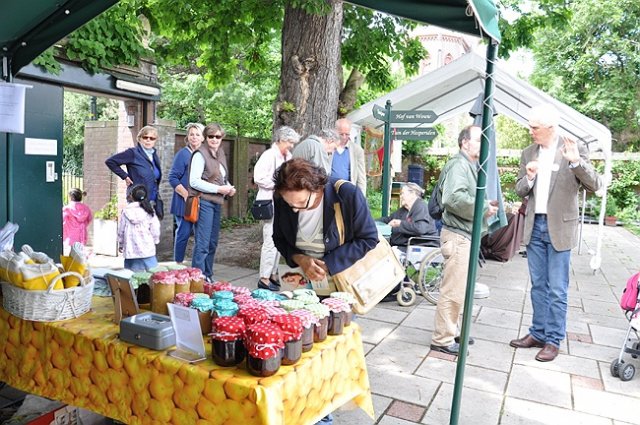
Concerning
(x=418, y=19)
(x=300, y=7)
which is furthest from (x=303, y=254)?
(x=300, y=7)

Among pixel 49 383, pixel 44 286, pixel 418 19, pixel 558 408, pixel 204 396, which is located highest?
pixel 418 19

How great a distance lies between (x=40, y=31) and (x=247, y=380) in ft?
9.66

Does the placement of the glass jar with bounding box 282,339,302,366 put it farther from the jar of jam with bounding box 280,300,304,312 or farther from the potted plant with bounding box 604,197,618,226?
Answer: the potted plant with bounding box 604,197,618,226

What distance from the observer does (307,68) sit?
6691mm

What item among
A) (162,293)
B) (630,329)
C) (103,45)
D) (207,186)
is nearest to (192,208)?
(207,186)

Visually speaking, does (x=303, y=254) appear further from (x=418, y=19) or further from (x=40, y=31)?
(x=40, y=31)

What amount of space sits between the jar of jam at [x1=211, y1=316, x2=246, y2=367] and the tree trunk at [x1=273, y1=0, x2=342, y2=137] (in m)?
5.11

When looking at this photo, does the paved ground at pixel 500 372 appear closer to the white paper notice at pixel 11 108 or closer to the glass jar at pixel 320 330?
the glass jar at pixel 320 330

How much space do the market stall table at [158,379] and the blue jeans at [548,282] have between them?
7.59ft

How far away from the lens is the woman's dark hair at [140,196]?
4.93 m

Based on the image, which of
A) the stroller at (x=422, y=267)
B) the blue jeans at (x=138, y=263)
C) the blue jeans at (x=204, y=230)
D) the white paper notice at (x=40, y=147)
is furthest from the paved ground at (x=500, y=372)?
the white paper notice at (x=40, y=147)

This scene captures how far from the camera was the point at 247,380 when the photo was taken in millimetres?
→ 1764

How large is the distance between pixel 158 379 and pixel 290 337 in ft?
1.69

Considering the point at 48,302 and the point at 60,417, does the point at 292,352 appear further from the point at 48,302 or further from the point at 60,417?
the point at 60,417
